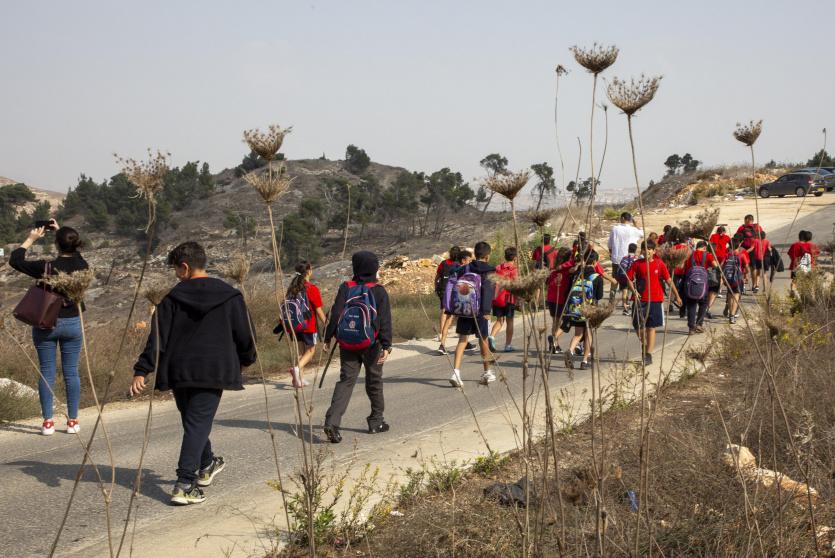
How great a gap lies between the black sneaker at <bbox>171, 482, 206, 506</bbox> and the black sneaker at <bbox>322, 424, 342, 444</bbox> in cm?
170

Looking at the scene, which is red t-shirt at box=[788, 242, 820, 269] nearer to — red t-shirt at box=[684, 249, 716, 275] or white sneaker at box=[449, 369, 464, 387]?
red t-shirt at box=[684, 249, 716, 275]

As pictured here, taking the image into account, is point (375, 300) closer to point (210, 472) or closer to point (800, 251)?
point (210, 472)

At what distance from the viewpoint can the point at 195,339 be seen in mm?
5898

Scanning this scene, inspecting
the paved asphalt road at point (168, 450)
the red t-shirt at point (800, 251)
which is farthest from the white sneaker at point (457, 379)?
the red t-shirt at point (800, 251)

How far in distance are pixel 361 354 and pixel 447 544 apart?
11.6 feet

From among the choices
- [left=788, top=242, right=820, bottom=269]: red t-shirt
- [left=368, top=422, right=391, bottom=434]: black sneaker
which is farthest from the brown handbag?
[left=788, top=242, right=820, bottom=269]: red t-shirt

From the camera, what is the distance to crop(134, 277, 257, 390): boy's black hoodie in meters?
5.86

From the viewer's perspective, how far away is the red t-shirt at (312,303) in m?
10.5

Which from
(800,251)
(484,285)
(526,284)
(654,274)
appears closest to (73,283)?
(526,284)

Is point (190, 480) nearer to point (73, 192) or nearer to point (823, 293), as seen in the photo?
point (823, 293)

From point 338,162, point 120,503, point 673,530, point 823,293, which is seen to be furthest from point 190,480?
point 338,162

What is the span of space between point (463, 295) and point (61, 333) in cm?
469

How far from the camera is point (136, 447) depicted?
788 cm

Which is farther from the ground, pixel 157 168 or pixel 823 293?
pixel 157 168
